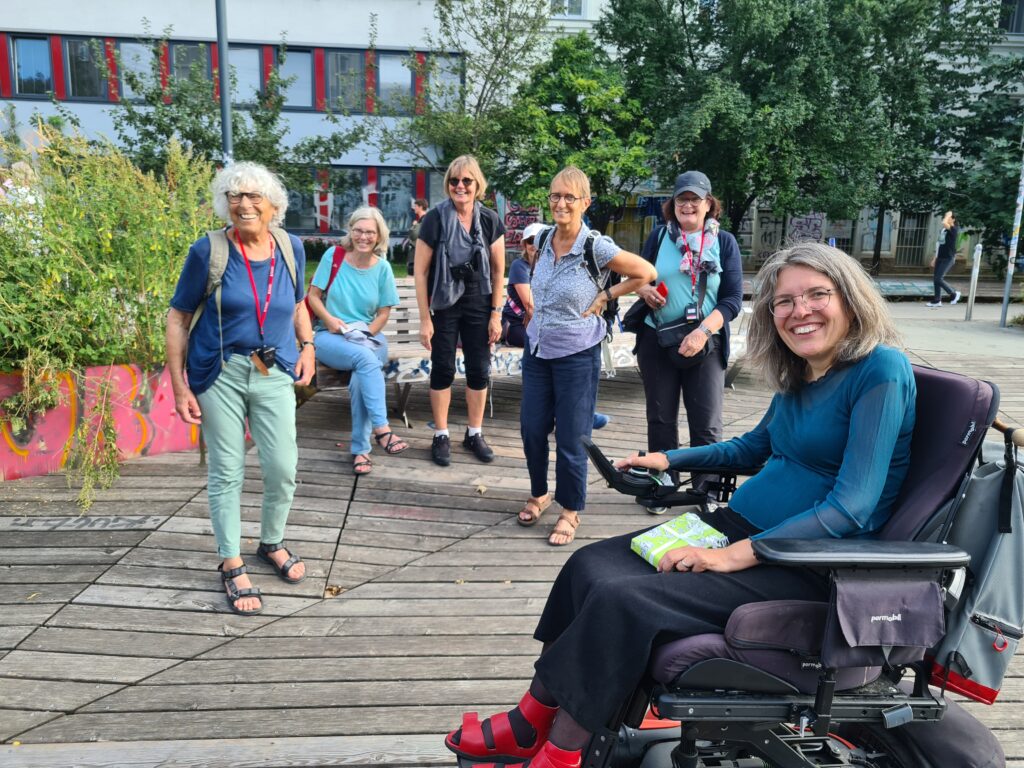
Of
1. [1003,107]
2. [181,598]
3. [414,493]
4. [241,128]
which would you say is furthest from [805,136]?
[181,598]

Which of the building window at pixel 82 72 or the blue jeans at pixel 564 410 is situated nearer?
the blue jeans at pixel 564 410

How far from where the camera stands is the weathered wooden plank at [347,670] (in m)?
3.02

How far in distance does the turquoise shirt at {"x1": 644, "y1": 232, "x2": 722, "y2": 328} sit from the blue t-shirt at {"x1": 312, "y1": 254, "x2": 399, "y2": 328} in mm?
1972

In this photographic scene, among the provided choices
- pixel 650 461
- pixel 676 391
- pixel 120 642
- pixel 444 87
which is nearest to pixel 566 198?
pixel 676 391

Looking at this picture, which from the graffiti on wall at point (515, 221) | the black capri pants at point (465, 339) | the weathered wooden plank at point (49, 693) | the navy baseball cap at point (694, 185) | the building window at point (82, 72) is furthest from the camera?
the building window at point (82, 72)

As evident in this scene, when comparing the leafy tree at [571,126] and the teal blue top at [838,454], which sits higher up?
the leafy tree at [571,126]

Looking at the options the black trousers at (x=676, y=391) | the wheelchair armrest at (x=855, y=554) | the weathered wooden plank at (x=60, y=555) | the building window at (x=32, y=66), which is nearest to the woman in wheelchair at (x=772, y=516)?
the wheelchair armrest at (x=855, y=554)

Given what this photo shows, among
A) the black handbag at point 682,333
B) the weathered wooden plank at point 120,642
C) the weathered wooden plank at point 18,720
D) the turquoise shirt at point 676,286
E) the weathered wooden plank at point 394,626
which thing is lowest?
the weathered wooden plank at point 18,720

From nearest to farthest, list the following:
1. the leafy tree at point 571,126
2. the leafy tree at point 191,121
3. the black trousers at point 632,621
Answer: the black trousers at point 632,621 → the leafy tree at point 191,121 → the leafy tree at point 571,126

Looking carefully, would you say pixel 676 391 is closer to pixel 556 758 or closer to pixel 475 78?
pixel 556 758

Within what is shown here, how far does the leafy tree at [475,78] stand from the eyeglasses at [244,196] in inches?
668

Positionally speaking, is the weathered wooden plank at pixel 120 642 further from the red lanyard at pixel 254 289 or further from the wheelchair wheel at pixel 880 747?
the wheelchair wheel at pixel 880 747

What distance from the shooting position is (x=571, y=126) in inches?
804

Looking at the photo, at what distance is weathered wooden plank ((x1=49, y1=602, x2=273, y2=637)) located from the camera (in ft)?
11.0
